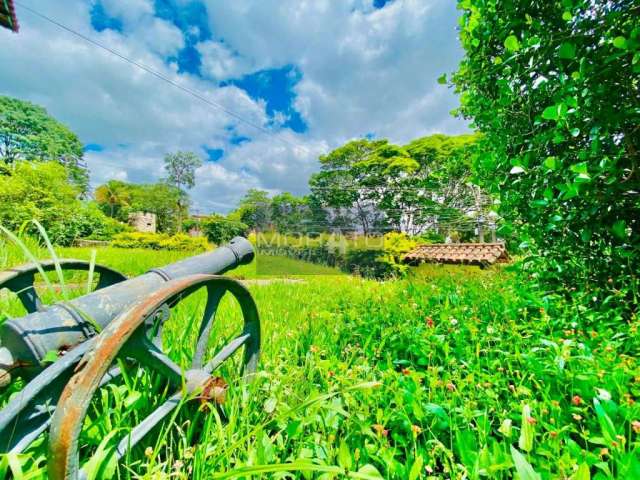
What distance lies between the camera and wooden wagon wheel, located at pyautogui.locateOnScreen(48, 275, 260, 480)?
2.13 feet

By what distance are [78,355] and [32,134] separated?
3667 cm

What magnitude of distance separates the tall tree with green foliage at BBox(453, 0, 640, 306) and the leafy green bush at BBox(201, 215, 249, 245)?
2307cm

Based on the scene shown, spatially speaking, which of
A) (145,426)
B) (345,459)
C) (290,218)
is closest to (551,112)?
(345,459)

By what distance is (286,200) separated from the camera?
2214 cm

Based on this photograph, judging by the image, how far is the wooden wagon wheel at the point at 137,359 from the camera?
0.65 meters

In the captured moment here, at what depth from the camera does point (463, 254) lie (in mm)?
7906

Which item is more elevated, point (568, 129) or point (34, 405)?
point (568, 129)

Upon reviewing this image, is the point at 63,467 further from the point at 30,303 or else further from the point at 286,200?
the point at 286,200

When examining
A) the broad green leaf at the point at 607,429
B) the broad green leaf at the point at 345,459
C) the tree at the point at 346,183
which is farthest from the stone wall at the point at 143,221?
the broad green leaf at the point at 607,429

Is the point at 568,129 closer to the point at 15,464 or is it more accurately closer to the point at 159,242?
the point at 15,464

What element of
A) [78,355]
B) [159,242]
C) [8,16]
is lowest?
[78,355]

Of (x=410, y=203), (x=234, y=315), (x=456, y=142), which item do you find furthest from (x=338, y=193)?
(x=234, y=315)

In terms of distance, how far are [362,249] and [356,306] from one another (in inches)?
318

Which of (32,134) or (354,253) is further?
(32,134)
